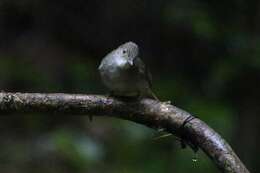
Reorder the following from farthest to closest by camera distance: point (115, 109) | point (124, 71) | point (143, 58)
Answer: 1. point (143, 58)
2. point (115, 109)
3. point (124, 71)

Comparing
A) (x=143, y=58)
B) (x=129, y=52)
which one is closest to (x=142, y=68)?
(x=129, y=52)

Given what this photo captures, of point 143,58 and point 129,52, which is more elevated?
point 129,52

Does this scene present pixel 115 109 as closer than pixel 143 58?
Yes

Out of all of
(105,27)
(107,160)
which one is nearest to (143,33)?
(105,27)

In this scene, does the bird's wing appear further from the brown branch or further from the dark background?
A: the dark background

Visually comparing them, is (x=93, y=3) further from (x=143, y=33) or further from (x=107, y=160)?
(x=107, y=160)

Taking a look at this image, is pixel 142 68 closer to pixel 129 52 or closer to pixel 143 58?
pixel 129 52

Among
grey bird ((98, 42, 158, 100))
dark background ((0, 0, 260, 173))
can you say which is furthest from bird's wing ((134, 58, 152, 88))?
dark background ((0, 0, 260, 173))

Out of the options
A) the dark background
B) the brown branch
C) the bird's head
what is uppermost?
the bird's head
